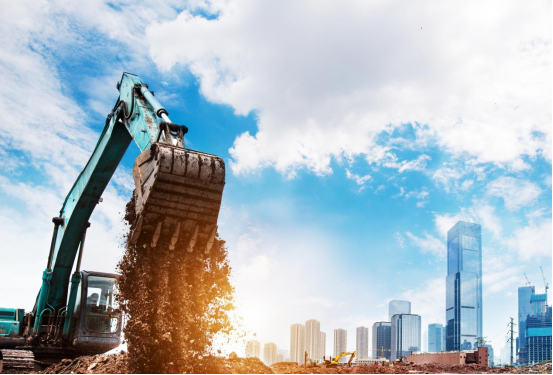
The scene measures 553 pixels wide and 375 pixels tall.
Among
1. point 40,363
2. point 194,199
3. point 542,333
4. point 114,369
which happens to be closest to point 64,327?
point 40,363

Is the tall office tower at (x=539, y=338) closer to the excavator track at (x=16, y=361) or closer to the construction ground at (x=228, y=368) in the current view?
the construction ground at (x=228, y=368)

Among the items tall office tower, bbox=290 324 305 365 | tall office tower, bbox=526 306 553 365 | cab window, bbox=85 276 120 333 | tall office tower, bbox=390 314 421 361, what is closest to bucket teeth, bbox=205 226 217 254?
cab window, bbox=85 276 120 333

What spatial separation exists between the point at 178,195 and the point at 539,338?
603ft

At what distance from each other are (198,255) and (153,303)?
4.15 ft

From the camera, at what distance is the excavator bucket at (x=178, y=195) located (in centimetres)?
979

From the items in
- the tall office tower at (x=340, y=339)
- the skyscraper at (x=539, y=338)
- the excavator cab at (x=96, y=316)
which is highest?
the excavator cab at (x=96, y=316)

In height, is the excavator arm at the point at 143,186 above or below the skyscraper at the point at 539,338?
above

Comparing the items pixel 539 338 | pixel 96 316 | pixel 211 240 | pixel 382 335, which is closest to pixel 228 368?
pixel 211 240

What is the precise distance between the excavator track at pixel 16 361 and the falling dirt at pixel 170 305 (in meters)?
4.75

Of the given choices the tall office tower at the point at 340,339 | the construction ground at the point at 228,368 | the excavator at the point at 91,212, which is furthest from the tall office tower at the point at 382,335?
the construction ground at the point at 228,368

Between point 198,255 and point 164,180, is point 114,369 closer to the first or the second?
point 198,255

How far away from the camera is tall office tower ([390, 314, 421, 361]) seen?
5887 inches

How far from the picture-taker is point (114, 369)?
11133 mm

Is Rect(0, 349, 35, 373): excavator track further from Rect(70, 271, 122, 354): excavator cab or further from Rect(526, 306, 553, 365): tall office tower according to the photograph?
Rect(526, 306, 553, 365): tall office tower
